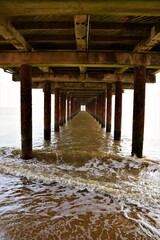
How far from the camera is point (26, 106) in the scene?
21.5ft

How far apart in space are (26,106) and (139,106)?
3.06 m

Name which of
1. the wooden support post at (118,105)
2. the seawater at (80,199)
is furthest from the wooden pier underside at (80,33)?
the wooden support post at (118,105)

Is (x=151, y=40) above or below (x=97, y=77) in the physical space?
above

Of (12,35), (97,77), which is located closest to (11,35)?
(12,35)

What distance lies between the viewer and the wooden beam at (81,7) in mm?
2896

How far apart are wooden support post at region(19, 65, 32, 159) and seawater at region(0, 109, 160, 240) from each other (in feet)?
1.28

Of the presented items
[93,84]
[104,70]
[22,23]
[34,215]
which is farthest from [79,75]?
[34,215]

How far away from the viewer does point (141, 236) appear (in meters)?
2.85

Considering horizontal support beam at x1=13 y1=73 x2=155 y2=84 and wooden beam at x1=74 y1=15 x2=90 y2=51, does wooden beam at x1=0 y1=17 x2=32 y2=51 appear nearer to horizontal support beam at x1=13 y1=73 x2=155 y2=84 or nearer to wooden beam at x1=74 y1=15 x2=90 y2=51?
wooden beam at x1=74 y1=15 x2=90 y2=51

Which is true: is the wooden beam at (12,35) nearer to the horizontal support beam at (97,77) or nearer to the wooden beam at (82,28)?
the wooden beam at (82,28)

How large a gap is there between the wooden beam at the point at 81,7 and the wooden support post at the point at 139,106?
135 inches

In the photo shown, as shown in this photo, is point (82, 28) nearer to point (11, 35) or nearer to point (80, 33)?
point (80, 33)

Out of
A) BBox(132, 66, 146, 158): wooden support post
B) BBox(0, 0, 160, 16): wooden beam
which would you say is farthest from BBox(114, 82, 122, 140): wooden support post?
BBox(0, 0, 160, 16): wooden beam

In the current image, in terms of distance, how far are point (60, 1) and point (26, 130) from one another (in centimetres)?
431
